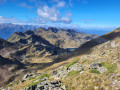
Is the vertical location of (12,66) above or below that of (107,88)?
below

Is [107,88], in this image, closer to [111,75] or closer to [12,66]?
[111,75]

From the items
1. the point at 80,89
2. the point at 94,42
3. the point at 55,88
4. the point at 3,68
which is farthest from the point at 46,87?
the point at 3,68

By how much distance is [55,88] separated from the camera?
79.4 ft

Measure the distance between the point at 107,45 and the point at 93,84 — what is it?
400 ft

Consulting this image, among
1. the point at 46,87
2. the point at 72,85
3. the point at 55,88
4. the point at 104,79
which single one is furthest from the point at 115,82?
the point at 46,87

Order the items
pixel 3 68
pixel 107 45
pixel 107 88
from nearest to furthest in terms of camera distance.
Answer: pixel 107 88 → pixel 107 45 → pixel 3 68

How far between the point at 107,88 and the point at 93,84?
3.01m

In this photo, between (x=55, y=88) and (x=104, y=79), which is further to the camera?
(x=55, y=88)

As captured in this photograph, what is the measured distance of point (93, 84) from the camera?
2162 centimetres

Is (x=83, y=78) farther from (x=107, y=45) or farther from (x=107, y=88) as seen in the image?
(x=107, y=45)

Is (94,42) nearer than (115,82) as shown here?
No

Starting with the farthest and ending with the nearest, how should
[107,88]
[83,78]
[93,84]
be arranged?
[83,78] < [93,84] < [107,88]

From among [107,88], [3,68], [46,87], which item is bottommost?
[3,68]

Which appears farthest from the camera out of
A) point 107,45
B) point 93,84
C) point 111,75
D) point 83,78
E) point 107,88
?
point 107,45
